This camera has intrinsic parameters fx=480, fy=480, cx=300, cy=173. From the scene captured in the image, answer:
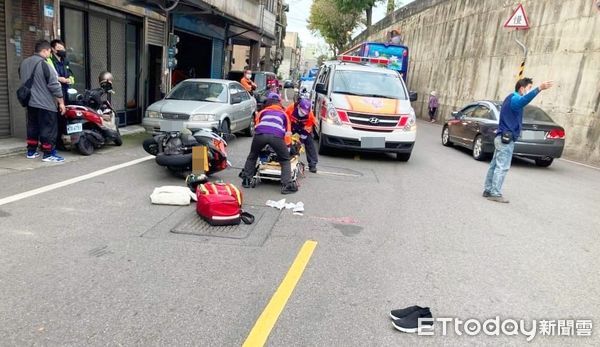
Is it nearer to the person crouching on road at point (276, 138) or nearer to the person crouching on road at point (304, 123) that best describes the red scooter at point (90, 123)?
the person crouching on road at point (276, 138)

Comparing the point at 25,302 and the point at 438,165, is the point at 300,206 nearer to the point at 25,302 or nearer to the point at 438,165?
the point at 25,302

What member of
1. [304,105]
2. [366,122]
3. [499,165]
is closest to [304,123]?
[304,105]

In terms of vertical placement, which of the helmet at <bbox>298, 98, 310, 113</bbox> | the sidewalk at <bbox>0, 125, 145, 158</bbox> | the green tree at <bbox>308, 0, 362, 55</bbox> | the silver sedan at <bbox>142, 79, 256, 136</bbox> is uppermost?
the green tree at <bbox>308, 0, 362, 55</bbox>

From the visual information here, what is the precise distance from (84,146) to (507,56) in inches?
642

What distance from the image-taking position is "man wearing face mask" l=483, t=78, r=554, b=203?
7.18 metres

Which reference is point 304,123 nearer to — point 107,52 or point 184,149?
point 184,149

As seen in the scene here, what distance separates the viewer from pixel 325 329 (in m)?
3.29

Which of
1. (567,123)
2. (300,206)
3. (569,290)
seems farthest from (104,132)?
(567,123)

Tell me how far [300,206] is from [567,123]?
12037 mm

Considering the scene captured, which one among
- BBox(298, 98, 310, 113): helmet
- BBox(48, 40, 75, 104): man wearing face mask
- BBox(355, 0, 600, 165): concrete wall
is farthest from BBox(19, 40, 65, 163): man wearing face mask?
BBox(355, 0, 600, 165): concrete wall

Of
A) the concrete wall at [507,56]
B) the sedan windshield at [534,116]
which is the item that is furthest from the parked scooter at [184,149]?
the concrete wall at [507,56]

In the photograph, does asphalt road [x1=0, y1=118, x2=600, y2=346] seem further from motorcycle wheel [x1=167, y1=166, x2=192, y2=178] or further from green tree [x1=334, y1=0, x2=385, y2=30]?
green tree [x1=334, y1=0, x2=385, y2=30]

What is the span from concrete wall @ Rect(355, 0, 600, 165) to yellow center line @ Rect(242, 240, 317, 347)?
12390mm

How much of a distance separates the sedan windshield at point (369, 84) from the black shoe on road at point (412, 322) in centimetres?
768
